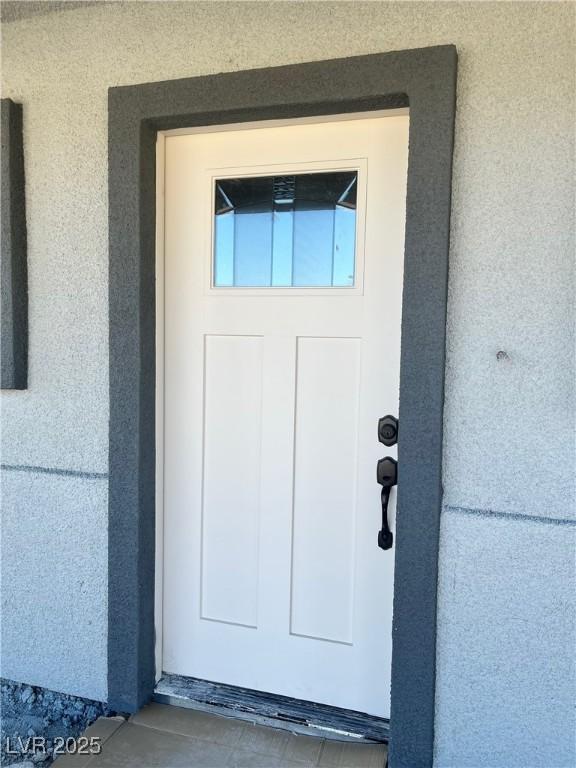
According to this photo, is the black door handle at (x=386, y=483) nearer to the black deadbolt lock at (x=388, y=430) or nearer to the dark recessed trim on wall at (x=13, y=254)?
the black deadbolt lock at (x=388, y=430)

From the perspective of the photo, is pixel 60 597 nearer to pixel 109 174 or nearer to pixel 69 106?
pixel 109 174

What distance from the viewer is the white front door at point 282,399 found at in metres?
2.14

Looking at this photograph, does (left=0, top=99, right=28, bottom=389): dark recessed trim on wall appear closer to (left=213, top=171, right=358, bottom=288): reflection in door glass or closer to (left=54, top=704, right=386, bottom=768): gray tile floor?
(left=213, top=171, right=358, bottom=288): reflection in door glass

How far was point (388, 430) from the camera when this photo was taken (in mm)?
2086

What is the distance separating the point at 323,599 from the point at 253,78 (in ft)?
6.55

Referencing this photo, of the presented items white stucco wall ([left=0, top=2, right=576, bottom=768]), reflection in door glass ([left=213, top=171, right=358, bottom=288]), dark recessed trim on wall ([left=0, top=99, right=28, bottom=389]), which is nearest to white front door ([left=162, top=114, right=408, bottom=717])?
reflection in door glass ([left=213, top=171, right=358, bottom=288])

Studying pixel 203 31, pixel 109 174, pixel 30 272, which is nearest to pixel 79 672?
pixel 30 272

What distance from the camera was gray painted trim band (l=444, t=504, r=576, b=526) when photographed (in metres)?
1.83

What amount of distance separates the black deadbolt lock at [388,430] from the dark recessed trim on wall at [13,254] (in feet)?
5.05

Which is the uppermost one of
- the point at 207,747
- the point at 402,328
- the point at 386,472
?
the point at 402,328

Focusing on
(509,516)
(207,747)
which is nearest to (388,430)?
(509,516)

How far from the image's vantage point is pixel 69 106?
7.57 ft

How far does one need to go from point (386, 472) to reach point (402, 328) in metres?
0.54

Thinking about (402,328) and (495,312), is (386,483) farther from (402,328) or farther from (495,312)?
(495,312)
